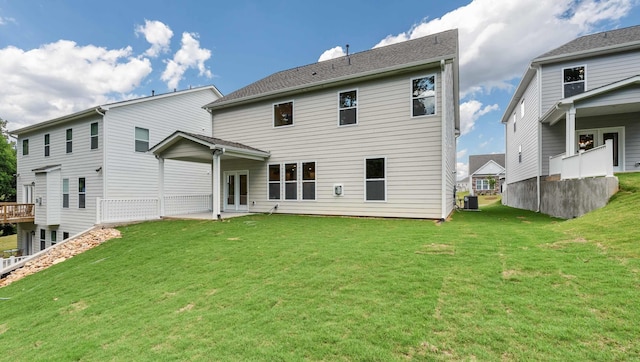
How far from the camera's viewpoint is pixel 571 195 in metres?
9.03

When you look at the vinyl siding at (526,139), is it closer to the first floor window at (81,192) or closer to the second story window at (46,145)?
the first floor window at (81,192)

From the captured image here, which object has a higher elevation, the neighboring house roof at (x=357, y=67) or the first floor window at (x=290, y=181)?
the neighboring house roof at (x=357, y=67)

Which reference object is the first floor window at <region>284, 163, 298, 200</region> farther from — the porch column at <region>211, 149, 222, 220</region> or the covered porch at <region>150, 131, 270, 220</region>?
the porch column at <region>211, 149, 222, 220</region>

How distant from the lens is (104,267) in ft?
22.0

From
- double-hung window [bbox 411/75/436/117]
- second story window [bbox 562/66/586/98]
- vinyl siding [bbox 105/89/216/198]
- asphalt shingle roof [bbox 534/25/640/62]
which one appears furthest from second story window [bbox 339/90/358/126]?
vinyl siding [bbox 105/89/216/198]

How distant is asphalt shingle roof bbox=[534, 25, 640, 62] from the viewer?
1147cm

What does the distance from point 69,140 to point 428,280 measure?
64.8ft

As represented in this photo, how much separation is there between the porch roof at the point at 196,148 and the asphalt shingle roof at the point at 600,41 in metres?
12.8

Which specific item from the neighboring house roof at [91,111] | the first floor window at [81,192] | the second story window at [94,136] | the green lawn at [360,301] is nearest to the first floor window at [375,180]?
the green lawn at [360,301]

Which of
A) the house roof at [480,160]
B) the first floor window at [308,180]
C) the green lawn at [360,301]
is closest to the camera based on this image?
the green lawn at [360,301]

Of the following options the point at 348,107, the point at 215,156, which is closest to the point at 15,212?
the point at 215,156

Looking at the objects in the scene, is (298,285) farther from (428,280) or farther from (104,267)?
(104,267)

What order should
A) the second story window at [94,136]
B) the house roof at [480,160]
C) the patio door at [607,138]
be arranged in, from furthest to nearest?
the house roof at [480,160] < the second story window at [94,136] < the patio door at [607,138]

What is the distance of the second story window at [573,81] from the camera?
38.5 ft
